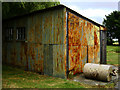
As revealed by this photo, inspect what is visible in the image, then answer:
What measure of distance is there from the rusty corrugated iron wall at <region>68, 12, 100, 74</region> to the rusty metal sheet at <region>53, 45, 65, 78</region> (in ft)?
1.98

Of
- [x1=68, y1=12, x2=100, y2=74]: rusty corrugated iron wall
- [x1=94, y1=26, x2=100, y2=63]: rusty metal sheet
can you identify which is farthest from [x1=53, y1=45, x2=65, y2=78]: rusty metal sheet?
[x1=94, y1=26, x2=100, y2=63]: rusty metal sheet

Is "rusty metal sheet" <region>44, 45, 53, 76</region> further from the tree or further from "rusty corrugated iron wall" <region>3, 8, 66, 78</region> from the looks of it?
the tree

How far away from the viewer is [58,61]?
7699 mm

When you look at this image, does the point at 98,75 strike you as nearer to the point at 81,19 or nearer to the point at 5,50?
the point at 81,19

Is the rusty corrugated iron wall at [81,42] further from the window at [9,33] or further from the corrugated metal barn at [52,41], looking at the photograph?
the window at [9,33]

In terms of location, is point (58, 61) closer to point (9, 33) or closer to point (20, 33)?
point (20, 33)

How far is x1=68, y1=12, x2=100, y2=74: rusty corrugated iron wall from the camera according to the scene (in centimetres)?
795

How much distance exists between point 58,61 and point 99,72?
95.9 inches

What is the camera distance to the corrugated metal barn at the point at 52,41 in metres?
7.62

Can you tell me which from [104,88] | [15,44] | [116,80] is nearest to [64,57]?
[104,88]

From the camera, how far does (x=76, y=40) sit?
27.9 feet

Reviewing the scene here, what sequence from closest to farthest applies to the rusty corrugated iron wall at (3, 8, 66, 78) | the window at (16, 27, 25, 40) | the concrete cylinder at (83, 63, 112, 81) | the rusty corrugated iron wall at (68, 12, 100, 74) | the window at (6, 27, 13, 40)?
the concrete cylinder at (83, 63, 112, 81), the rusty corrugated iron wall at (3, 8, 66, 78), the rusty corrugated iron wall at (68, 12, 100, 74), the window at (16, 27, 25, 40), the window at (6, 27, 13, 40)

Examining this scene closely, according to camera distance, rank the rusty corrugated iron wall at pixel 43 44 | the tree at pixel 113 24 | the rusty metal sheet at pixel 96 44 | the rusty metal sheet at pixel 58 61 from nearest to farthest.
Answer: the rusty metal sheet at pixel 58 61, the rusty corrugated iron wall at pixel 43 44, the rusty metal sheet at pixel 96 44, the tree at pixel 113 24

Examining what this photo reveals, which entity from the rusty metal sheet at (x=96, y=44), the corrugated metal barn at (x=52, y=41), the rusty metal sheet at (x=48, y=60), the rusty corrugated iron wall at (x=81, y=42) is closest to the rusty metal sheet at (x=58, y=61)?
the corrugated metal barn at (x=52, y=41)
